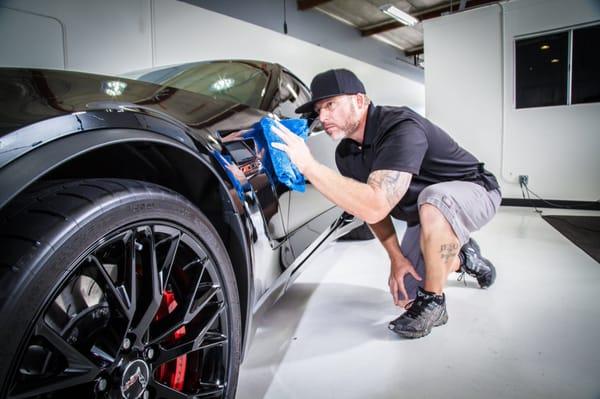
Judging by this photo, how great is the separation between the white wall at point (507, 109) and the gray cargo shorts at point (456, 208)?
9.21ft

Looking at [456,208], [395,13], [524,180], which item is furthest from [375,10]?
[456,208]

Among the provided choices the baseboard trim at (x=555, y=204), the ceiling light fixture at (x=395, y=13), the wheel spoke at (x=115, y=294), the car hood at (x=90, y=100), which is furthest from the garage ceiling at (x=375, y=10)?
the wheel spoke at (x=115, y=294)

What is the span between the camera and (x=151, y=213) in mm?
588

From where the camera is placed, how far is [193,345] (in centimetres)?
68

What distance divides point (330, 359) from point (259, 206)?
57cm

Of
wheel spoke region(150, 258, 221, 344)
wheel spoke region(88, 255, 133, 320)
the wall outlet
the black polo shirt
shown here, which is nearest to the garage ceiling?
the wall outlet

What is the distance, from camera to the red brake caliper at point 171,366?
72 centimetres

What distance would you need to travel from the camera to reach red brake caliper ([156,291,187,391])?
721 mm

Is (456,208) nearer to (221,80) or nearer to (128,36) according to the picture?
(221,80)

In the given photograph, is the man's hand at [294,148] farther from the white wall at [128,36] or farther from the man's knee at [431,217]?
the white wall at [128,36]

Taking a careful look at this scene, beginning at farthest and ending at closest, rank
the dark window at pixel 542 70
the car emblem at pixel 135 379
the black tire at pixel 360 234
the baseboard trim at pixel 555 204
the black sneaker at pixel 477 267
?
the dark window at pixel 542 70 → the baseboard trim at pixel 555 204 → the black tire at pixel 360 234 → the black sneaker at pixel 477 267 → the car emblem at pixel 135 379

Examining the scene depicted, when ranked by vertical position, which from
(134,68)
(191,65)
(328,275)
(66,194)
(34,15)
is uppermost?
(34,15)

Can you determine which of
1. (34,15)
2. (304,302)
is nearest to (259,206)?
(304,302)

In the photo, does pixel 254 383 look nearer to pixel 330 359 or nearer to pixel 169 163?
pixel 330 359
